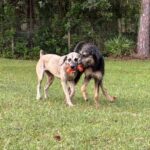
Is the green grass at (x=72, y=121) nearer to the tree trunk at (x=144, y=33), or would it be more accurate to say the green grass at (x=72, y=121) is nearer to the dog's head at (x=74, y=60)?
the dog's head at (x=74, y=60)

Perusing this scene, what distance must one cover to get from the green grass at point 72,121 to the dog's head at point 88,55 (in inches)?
32.9

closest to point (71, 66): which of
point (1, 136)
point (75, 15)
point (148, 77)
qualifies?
point (1, 136)

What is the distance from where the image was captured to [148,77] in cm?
1728

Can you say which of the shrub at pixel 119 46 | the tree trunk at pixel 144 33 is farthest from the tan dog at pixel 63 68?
the tree trunk at pixel 144 33

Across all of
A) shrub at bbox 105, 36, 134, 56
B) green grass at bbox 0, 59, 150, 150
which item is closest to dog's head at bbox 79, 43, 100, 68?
green grass at bbox 0, 59, 150, 150

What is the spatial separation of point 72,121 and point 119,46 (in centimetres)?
1797

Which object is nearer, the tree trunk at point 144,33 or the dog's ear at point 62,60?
the dog's ear at point 62,60

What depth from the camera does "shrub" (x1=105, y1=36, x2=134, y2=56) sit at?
25.5 meters

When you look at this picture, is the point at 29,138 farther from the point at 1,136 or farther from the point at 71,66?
the point at 71,66

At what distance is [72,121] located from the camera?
7758 mm

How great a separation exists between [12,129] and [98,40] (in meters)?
19.2

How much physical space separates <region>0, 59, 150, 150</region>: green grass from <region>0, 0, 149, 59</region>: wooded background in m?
12.4

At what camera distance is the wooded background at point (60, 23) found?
82.5 ft

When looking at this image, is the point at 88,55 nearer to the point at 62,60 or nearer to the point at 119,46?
the point at 62,60
